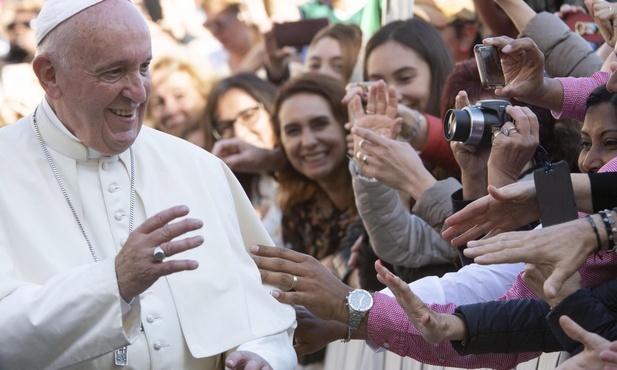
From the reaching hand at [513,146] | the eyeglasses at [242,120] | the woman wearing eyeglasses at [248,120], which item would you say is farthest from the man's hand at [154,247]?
the eyeglasses at [242,120]

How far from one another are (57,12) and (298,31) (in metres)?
3.87

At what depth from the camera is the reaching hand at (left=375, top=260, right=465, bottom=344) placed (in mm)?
4176

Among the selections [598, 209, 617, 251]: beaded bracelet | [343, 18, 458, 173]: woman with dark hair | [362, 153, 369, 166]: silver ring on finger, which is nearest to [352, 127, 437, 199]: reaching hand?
[362, 153, 369, 166]: silver ring on finger

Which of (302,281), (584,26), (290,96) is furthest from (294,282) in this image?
(290,96)

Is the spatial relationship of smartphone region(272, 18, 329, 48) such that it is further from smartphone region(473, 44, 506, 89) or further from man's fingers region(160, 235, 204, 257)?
man's fingers region(160, 235, 204, 257)

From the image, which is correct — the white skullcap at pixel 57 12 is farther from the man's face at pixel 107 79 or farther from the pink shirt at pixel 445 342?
the pink shirt at pixel 445 342

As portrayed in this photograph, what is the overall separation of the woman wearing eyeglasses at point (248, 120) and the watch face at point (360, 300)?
2.75 m

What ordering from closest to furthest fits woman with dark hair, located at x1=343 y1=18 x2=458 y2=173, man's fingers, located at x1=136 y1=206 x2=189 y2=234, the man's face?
1. man's fingers, located at x1=136 y1=206 x2=189 y2=234
2. the man's face
3. woman with dark hair, located at x1=343 y1=18 x2=458 y2=173

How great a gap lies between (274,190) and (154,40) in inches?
107

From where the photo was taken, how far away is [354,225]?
6516mm

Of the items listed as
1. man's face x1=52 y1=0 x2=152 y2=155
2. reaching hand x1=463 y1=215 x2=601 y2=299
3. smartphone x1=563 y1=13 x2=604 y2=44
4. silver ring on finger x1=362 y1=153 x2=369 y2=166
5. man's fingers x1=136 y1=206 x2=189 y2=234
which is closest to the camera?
reaching hand x1=463 y1=215 x2=601 y2=299

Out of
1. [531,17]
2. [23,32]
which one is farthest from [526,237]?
[23,32]

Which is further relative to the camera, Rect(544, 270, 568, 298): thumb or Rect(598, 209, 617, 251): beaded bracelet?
Rect(598, 209, 617, 251): beaded bracelet

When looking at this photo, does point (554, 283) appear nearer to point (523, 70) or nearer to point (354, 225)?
point (523, 70)
